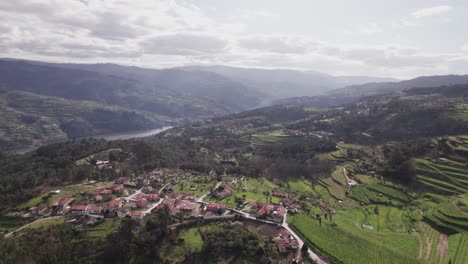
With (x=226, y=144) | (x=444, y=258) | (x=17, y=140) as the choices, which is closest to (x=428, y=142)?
(x=444, y=258)

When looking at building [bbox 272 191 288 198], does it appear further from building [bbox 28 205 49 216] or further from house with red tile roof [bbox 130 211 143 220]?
building [bbox 28 205 49 216]

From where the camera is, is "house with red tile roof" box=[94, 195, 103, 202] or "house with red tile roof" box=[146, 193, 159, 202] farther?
"house with red tile roof" box=[146, 193, 159, 202]

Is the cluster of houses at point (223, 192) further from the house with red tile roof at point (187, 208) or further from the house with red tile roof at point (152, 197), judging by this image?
the house with red tile roof at point (152, 197)

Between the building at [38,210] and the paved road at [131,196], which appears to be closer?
the building at [38,210]

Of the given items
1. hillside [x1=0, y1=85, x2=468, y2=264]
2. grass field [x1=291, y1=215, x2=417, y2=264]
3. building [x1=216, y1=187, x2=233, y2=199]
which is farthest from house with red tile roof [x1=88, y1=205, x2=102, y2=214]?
grass field [x1=291, y1=215, x2=417, y2=264]

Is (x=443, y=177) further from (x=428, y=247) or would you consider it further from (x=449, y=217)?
(x=428, y=247)

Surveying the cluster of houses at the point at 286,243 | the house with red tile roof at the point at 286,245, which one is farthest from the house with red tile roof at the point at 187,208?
the house with red tile roof at the point at 286,245
